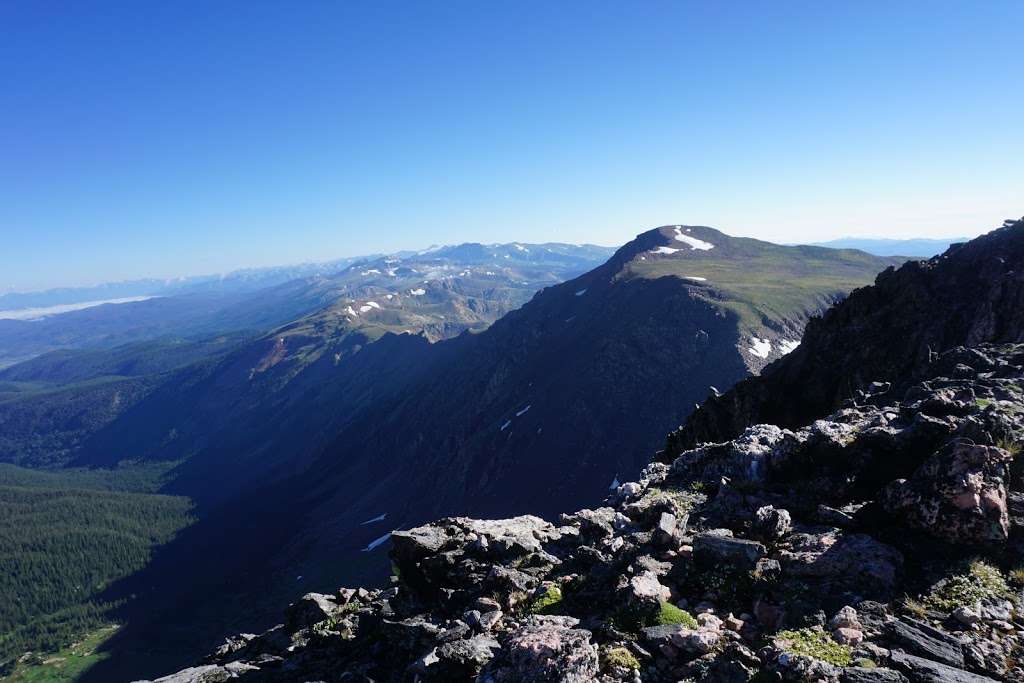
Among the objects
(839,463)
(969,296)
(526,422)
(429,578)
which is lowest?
(526,422)

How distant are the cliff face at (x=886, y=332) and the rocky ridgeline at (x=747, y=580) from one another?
18753 mm

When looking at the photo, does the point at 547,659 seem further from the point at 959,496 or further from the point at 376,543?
→ the point at 376,543

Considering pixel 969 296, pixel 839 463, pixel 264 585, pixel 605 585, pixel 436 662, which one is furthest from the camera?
pixel 264 585

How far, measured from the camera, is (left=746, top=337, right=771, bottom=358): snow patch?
423 ft

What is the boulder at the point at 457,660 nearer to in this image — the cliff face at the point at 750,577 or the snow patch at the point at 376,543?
the cliff face at the point at 750,577

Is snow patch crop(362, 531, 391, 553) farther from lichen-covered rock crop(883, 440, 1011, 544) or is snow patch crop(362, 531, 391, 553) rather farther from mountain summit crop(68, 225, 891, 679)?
lichen-covered rock crop(883, 440, 1011, 544)

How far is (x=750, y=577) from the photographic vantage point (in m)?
12.9

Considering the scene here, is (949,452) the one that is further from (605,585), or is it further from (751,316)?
(751,316)

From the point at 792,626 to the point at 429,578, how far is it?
11.8 meters

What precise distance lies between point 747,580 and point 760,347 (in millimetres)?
132328

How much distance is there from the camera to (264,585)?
173 m

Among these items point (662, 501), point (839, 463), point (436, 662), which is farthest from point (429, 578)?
point (839, 463)

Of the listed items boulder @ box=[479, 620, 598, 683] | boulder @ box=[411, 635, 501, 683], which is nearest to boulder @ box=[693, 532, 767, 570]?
boulder @ box=[479, 620, 598, 683]

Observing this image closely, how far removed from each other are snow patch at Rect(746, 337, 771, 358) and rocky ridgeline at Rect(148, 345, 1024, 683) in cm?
11398
